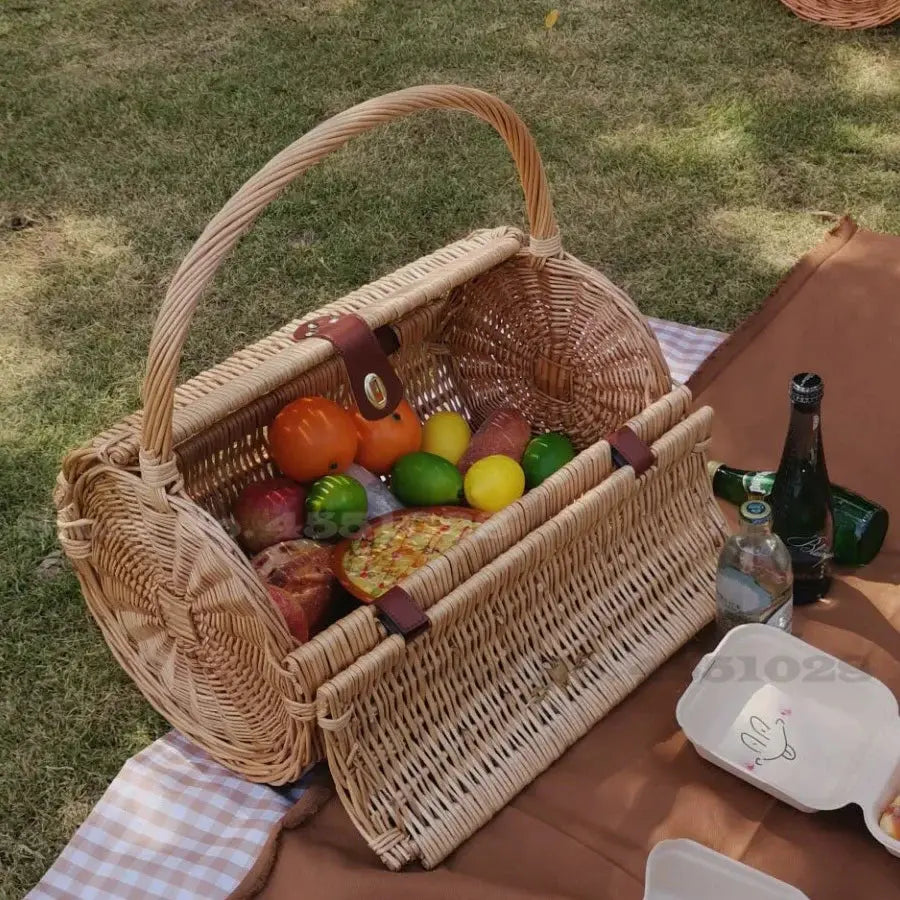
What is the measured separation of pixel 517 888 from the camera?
1272 mm

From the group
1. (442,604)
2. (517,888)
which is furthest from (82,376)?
(517,888)

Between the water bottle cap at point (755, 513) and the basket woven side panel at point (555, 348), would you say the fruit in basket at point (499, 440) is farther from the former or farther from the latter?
the water bottle cap at point (755, 513)

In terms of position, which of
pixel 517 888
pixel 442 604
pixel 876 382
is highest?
pixel 442 604

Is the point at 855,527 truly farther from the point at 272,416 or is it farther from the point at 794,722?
the point at 272,416

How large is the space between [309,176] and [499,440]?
4.05ft

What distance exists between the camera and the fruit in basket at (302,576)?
1407 millimetres

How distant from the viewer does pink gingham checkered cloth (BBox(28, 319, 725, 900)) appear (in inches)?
53.9

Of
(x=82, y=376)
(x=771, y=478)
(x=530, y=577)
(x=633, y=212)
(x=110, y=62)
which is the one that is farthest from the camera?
(x=110, y=62)

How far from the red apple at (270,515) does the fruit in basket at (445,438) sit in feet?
0.75

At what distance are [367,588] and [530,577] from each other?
0.64 feet

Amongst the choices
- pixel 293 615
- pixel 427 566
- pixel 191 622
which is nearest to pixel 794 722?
pixel 427 566

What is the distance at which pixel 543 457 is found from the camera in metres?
1.61

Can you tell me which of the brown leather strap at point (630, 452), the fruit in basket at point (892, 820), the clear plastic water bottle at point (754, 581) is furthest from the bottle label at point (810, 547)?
the fruit in basket at point (892, 820)

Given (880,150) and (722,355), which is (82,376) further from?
(880,150)
